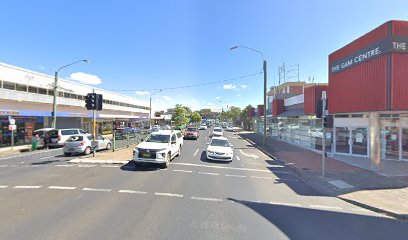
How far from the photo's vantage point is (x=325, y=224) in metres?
5.98

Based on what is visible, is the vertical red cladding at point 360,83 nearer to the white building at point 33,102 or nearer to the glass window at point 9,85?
the white building at point 33,102

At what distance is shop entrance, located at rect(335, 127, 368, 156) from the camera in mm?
16031

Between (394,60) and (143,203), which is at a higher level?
(394,60)

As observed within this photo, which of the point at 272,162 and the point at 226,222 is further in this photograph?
the point at 272,162

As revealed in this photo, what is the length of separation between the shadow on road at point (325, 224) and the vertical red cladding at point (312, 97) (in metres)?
14.8

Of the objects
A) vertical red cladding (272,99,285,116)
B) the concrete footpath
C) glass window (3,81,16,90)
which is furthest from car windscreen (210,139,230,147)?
glass window (3,81,16,90)

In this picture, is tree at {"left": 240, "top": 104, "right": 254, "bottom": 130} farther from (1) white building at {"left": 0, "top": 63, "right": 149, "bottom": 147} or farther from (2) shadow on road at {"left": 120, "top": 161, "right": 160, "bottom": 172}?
(2) shadow on road at {"left": 120, "top": 161, "right": 160, "bottom": 172}

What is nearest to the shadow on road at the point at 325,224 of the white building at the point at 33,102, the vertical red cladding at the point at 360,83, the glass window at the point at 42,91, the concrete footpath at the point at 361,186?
the concrete footpath at the point at 361,186

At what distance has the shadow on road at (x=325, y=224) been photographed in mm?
5414

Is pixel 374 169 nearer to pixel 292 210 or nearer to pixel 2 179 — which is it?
pixel 292 210

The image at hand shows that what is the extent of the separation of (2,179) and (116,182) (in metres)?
4.56

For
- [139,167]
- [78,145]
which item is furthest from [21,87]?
[139,167]

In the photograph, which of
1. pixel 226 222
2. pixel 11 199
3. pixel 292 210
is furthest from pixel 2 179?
pixel 292 210

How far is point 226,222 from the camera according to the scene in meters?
5.78
